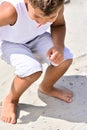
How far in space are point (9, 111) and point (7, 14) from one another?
1.54ft

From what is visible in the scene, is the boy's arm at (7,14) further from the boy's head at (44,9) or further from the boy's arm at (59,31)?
the boy's arm at (59,31)

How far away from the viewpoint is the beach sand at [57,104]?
1.74m

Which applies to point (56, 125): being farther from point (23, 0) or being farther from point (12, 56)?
point (23, 0)

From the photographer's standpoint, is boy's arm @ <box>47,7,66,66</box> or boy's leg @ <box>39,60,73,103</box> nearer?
boy's arm @ <box>47,7,66,66</box>

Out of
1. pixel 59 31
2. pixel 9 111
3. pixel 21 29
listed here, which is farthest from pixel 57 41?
pixel 9 111

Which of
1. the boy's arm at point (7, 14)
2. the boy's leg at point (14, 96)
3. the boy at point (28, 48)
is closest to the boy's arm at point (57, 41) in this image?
the boy at point (28, 48)

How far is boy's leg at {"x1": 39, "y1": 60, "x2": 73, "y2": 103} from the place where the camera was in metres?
1.82

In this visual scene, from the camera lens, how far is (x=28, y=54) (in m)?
1.73

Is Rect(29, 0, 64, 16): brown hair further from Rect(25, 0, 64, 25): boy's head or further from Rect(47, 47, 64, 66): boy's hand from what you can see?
Rect(47, 47, 64, 66): boy's hand

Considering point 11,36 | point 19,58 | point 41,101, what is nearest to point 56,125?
point 41,101

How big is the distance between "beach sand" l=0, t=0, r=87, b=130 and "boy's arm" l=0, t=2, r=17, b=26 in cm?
43

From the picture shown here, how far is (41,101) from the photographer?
187cm

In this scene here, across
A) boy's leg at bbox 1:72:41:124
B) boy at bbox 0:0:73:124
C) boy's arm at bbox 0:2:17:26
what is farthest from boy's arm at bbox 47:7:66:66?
boy's arm at bbox 0:2:17:26

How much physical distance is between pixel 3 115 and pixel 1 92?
0.17m
